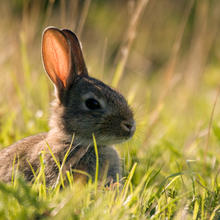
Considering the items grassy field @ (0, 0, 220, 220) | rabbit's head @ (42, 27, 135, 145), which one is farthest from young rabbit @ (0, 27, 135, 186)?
grassy field @ (0, 0, 220, 220)

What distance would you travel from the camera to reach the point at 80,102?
353cm

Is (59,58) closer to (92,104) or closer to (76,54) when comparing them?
(76,54)

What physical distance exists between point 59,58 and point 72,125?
66cm

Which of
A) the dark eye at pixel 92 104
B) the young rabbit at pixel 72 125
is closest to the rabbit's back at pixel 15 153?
the young rabbit at pixel 72 125

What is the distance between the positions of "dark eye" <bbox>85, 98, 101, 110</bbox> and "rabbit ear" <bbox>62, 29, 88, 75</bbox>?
39cm

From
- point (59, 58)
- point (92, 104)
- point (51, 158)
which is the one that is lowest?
point (51, 158)

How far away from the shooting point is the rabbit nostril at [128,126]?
3326mm

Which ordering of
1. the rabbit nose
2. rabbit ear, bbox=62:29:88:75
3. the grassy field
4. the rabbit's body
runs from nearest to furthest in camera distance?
the grassy field < the rabbit's body < the rabbit nose < rabbit ear, bbox=62:29:88:75

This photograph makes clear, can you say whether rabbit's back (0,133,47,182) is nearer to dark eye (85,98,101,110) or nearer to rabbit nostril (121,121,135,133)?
dark eye (85,98,101,110)

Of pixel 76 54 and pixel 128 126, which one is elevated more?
pixel 76 54

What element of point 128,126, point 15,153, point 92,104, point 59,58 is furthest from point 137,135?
point 15,153

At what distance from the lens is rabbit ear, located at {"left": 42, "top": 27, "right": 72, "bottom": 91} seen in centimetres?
349

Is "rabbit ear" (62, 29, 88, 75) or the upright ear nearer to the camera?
the upright ear

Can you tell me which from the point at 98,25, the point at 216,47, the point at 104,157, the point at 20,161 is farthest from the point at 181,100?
the point at 98,25
